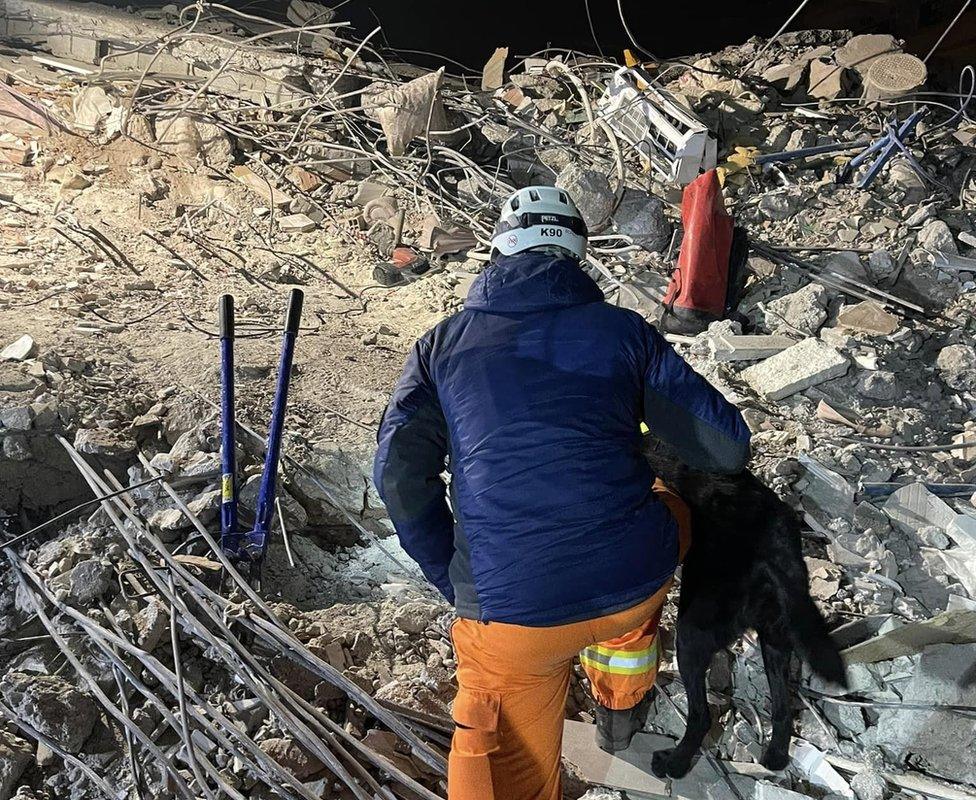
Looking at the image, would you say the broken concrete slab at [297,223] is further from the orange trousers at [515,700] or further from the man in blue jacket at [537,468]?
the orange trousers at [515,700]

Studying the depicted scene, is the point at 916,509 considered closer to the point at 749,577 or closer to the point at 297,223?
the point at 749,577

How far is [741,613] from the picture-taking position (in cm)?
266

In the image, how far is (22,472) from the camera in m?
3.36

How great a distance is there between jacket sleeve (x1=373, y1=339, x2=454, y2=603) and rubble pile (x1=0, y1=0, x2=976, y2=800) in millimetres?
647

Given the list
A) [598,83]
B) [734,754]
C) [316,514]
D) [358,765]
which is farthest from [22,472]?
[598,83]

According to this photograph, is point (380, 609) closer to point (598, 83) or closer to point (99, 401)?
point (99, 401)

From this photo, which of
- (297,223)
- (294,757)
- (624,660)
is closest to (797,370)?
(624,660)

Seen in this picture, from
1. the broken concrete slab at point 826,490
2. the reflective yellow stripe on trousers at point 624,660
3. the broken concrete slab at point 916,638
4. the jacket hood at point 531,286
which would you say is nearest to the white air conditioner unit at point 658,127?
the broken concrete slab at point 826,490

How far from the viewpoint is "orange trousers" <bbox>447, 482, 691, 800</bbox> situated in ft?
6.99

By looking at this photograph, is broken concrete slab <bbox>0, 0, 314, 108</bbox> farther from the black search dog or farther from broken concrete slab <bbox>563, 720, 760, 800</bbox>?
broken concrete slab <bbox>563, 720, 760, 800</bbox>

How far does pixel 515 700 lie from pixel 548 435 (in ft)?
2.50

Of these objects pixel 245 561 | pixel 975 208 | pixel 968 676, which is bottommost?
pixel 245 561

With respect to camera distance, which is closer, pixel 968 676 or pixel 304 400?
pixel 968 676

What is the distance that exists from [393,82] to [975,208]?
14.9 ft
